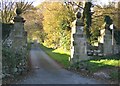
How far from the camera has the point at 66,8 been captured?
35438 mm

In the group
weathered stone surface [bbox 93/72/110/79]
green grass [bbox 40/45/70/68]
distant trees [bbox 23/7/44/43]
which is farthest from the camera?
distant trees [bbox 23/7/44/43]

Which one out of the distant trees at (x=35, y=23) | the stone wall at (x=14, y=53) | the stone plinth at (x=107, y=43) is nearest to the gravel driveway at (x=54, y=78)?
the stone wall at (x=14, y=53)

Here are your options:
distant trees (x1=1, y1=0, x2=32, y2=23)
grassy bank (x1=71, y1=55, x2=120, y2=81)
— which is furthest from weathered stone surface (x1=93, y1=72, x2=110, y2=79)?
distant trees (x1=1, y1=0, x2=32, y2=23)

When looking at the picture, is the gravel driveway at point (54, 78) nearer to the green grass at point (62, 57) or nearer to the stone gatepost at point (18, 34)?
the stone gatepost at point (18, 34)

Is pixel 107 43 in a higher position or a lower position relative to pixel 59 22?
lower

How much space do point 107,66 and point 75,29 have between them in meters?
4.15

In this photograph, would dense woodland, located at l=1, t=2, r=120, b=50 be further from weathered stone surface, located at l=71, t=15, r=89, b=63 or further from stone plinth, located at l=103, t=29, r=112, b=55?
weathered stone surface, located at l=71, t=15, r=89, b=63

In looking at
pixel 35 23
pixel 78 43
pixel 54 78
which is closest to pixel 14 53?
pixel 54 78

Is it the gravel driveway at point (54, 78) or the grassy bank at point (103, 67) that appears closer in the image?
the gravel driveway at point (54, 78)

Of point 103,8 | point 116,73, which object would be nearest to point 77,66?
point 116,73

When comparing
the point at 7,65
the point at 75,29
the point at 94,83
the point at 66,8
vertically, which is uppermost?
the point at 66,8

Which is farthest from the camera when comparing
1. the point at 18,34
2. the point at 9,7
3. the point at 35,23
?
the point at 35,23

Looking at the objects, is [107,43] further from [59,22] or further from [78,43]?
[59,22]

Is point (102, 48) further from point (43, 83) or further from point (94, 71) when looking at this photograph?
point (43, 83)
